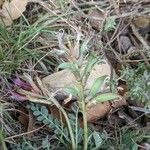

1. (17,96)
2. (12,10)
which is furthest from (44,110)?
(12,10)

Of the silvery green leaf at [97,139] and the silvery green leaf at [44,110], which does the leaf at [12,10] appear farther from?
the silvery green leaf at [97,139]

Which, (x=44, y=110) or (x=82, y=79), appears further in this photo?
(x=44, y=110)

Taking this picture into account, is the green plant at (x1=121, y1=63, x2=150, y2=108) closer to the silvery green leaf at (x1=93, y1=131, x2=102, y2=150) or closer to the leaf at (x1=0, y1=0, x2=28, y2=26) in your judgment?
the silvery green leaf at (x1=93, y1=131, x2=102, y2=150)

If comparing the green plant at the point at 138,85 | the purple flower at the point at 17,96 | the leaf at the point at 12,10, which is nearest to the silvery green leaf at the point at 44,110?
the purple flower at the point at 17,96

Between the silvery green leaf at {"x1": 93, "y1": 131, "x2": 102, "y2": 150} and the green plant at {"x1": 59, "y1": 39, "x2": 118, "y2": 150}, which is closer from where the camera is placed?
the green plant at {"x1": 59, "y1": 39, "x2": 118, "y2": 150}

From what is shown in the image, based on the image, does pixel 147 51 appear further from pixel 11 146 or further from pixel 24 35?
pixel 11 146

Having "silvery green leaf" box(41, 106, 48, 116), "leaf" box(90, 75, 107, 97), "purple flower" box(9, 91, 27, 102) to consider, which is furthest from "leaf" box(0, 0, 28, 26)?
"leaf" box(90, 75, 107, 97)

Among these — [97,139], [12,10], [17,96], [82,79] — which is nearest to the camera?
[82,79]

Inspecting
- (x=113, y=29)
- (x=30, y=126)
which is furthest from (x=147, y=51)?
(x=30, y=126)

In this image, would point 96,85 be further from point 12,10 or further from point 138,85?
point 12,10
